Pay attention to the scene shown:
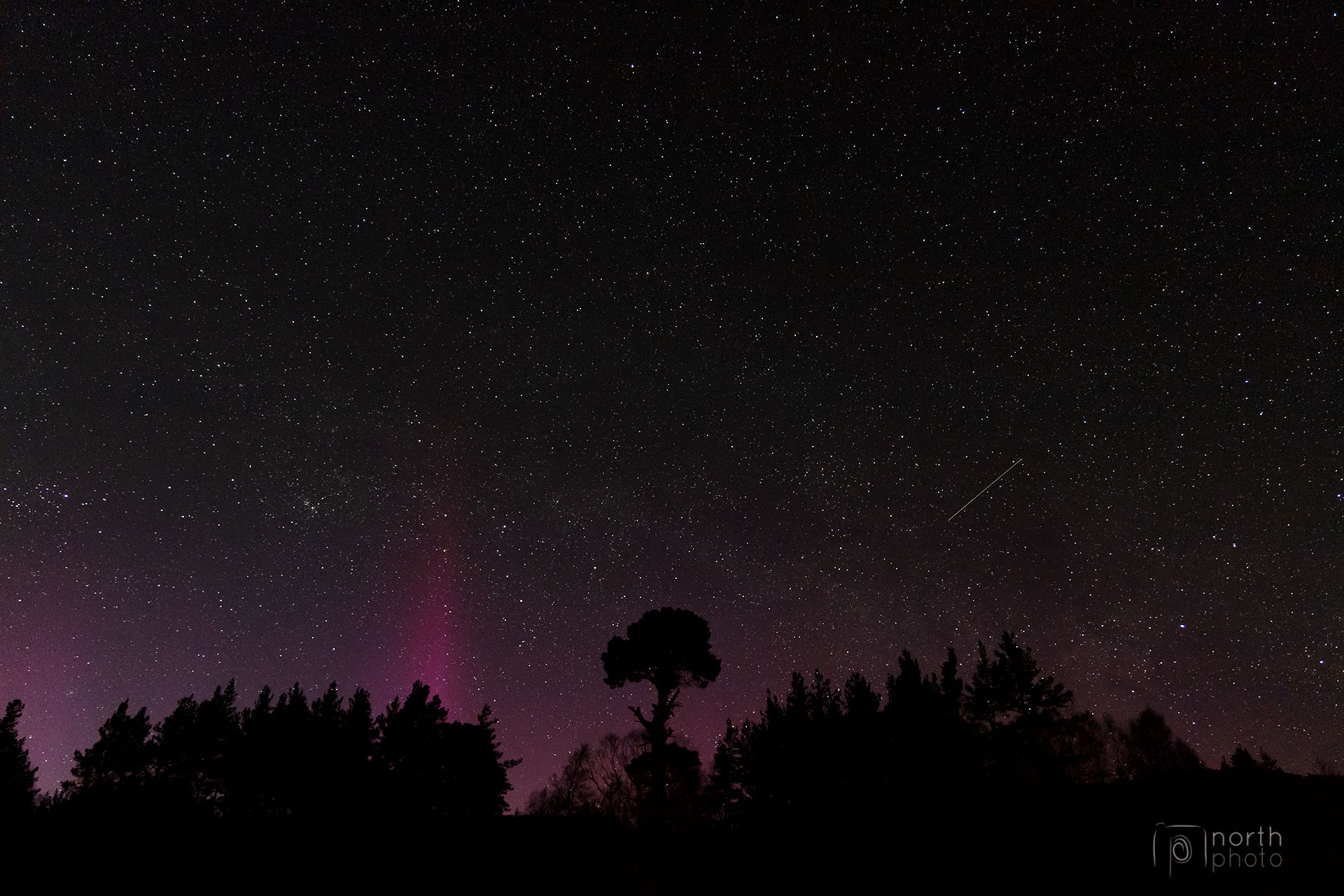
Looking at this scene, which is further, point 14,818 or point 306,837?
point 14,818

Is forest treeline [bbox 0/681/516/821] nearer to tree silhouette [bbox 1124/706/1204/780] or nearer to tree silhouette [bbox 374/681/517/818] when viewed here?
tree silhouette [bbox 374/681/517/818]

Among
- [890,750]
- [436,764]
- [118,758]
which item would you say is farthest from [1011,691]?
[118,758]

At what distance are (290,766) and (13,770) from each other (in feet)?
97.4

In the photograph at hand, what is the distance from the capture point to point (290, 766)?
44.0 m

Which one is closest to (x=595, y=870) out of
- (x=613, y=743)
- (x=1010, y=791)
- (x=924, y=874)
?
(x=613, y=743)

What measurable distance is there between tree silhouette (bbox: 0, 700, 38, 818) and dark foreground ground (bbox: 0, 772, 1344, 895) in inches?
533

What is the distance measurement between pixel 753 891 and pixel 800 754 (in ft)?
40.5

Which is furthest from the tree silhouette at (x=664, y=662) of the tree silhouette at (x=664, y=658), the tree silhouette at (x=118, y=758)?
the tree silhouette at (x=118, y=758)

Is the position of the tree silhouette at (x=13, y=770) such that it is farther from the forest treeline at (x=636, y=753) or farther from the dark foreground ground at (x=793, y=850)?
the dark foreground ground at (x=793, y=850)

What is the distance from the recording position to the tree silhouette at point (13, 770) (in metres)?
51.6

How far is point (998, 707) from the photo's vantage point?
1778 inches

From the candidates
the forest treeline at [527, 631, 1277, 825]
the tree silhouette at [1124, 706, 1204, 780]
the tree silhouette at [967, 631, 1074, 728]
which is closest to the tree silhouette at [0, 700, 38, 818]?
the forest treeline at [527, 631, 1277, 825]

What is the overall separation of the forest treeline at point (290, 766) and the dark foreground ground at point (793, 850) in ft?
5.10

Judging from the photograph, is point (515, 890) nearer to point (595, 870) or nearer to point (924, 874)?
point (595, 870)
